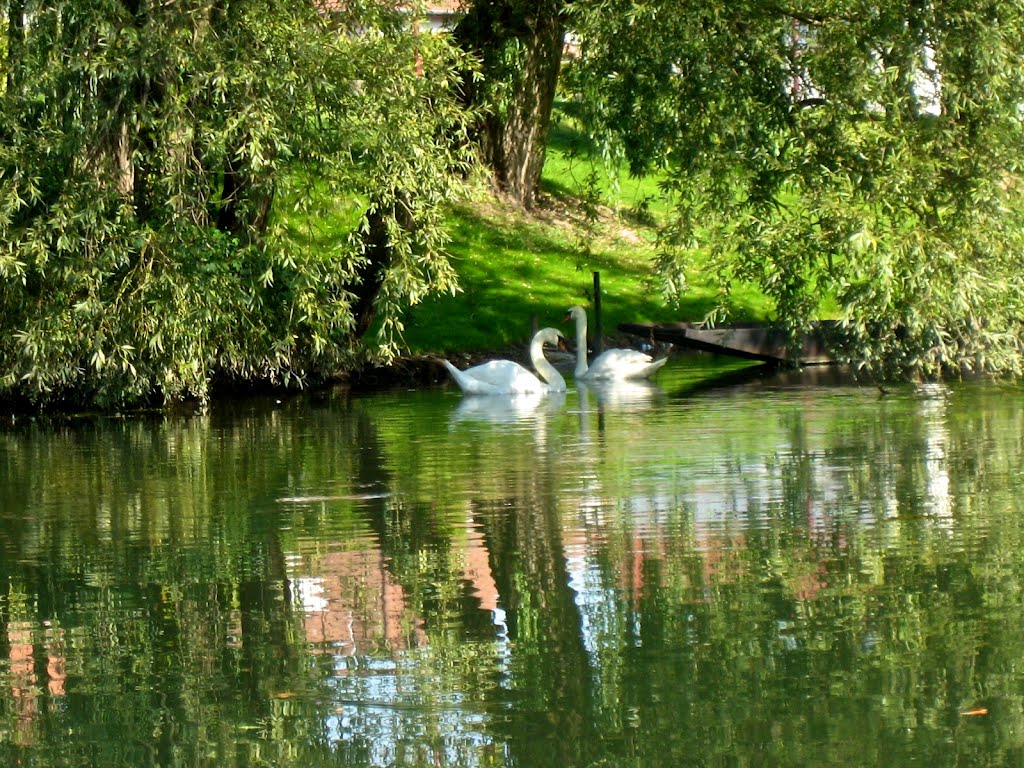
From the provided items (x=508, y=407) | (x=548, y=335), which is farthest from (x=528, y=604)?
(x=548, y=335)

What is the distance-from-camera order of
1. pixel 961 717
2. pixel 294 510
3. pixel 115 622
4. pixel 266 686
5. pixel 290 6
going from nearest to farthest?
pixel 961 717 → pixel 266 686 → pixel 115 622 → pixel 294 510 → pixel 290 6

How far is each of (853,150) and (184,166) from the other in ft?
26.6

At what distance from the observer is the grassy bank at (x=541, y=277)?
30.8 meters

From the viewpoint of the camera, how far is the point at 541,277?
113ft

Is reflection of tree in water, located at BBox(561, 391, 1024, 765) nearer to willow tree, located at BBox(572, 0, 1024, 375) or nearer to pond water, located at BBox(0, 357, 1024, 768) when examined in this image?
pond water, located at BBox(0, 357, 1024, 768)

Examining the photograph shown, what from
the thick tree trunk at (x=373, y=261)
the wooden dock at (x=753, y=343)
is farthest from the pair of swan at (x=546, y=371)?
the thick tree trunk at (x=373, y=261)

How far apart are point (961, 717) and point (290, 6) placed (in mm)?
16343

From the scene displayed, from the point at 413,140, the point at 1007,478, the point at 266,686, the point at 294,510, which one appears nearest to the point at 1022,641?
the point at 266,686

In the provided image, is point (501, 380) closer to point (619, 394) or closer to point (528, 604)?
point (619, 394)

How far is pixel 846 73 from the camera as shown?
66.0 ft

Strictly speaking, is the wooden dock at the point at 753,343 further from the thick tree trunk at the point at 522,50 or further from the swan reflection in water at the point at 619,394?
the thick tree trunk at the point at 522,50

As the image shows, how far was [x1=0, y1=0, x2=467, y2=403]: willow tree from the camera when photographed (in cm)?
2062

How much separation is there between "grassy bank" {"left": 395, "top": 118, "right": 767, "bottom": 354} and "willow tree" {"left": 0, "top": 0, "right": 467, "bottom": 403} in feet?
18.7

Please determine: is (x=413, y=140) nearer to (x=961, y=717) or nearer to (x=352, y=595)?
(x=352, y=595)
